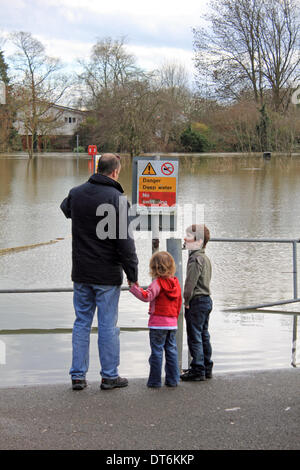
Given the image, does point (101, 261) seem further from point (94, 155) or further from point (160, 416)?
point (94, 155)

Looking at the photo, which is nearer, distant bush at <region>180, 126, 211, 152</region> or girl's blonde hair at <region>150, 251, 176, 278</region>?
girl's blonde hair at <region>150, 251, 176, 278</region>

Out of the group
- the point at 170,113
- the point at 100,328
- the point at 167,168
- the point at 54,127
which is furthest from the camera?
the point at 54,127

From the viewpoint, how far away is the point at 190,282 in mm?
5148

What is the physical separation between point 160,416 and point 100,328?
965 millimetres

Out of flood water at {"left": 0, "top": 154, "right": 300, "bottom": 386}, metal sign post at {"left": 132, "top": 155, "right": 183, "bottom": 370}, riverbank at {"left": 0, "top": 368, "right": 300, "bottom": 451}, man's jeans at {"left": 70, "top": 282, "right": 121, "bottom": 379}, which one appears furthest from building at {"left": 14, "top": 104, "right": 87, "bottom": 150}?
riverbank at {"left": 0, "top": 368, "right": 300, "bottom": 451}

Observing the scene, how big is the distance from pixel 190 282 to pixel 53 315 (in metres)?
3.72

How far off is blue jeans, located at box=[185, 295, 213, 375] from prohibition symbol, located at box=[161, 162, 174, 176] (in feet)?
4.45

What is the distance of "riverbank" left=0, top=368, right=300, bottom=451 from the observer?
396 cm

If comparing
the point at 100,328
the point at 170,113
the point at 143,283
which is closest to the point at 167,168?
the point at 100,328

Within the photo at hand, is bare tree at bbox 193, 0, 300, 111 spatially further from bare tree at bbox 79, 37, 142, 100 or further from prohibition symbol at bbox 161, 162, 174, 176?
prohibition symbol at bbox 161, 162, 174, 176

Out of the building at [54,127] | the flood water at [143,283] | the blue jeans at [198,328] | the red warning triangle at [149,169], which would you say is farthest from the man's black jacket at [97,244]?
the building at [54,127]

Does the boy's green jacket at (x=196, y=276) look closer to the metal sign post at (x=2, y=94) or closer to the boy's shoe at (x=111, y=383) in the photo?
the boy's shoe at (x=111, y=383)

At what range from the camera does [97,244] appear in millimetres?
4996

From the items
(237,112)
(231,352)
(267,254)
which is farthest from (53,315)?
(237,112)
